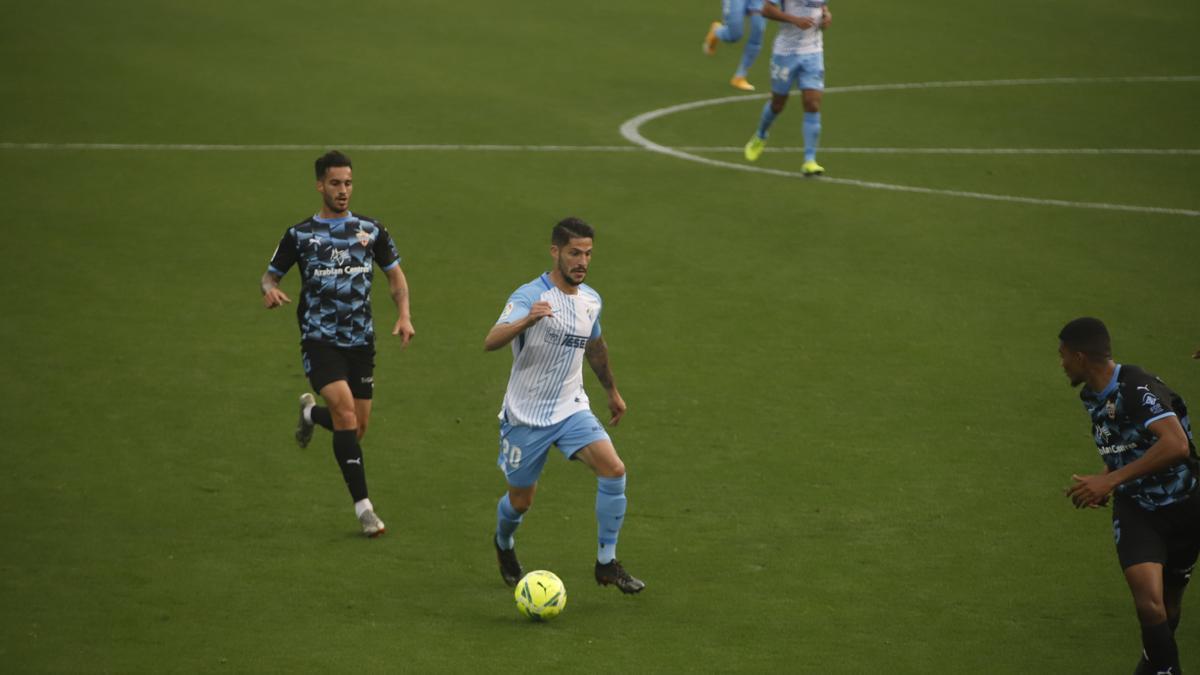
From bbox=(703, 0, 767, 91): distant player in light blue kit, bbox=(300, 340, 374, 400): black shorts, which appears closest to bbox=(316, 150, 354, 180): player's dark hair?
bbox=(300, 340, 374, 400): black shorts

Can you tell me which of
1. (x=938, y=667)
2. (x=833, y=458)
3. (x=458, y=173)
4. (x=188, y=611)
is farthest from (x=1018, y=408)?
(x=458, y=173)

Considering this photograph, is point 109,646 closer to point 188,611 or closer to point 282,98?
point 188,611

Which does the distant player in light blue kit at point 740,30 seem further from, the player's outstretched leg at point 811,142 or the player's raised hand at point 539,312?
the player's raised hand at point 539,312

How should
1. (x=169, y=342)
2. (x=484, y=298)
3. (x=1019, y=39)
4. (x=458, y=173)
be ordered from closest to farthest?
(x=169, y=342), (x=484, y=298), (x=458, y=173), (x=1019, y=39)

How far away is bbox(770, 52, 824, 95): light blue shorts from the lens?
19531 mm

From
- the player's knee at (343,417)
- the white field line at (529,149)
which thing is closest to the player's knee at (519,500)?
the player's knee at (343,417)

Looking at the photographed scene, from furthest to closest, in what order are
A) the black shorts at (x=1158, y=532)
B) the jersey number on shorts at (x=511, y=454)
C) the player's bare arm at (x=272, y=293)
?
the player's bare arm at (x=272, y=293) < the jersey number on shorts at (x=511, y=454) < the black shorts at (x=1158, y=532)

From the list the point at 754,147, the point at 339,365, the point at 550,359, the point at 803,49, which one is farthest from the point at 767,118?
the point at 550,359

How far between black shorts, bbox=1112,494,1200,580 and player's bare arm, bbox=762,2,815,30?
12079mm

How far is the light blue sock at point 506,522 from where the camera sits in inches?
377

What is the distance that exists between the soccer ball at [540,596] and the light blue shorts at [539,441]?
63 centimetres

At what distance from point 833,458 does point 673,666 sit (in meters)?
4.10

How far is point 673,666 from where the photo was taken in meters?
8.53

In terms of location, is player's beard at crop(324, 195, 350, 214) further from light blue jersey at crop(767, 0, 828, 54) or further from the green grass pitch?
light blue jersey at crop(767, 0, 828, 54)
